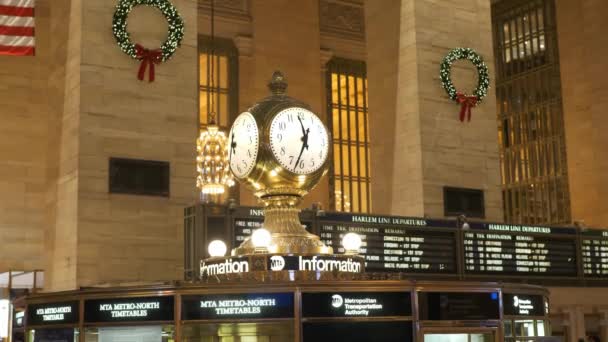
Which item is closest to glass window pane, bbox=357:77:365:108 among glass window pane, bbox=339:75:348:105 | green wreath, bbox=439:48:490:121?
glass window pane, bbox=339:75:348:105

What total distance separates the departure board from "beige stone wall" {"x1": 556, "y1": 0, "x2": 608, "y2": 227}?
587cm

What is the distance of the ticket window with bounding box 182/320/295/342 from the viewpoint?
208 inches

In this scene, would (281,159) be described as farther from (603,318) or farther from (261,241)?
(603,318)

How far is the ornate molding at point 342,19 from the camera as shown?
24.9 meters

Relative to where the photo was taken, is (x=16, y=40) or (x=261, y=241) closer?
(x=261, y=241)

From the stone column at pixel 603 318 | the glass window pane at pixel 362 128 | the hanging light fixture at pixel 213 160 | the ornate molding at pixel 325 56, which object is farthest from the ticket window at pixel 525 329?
the glass window pane at pixel 362 128

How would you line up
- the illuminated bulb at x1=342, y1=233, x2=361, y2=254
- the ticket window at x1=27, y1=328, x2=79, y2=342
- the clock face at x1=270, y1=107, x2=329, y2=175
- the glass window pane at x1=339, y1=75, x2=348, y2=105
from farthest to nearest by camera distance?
the glass window pane at x1=339, y1=75, x2=348, y2=105 → the illuminated bulb at x1=342, y1=233, x2=361, y2=254 → the clock face at x1=270, y1=107, x2=329, y2=175 → the ticket window at x1=27, y1=328, x2=79, y2=342

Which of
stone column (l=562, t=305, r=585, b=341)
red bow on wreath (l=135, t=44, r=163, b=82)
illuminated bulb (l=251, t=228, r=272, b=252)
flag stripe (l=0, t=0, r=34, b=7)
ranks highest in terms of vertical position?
flag stripe (l=0, t=0, r=34, b=7)

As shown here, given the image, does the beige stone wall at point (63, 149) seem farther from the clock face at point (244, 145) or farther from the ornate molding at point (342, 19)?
the ornate molding at point (342, 19)

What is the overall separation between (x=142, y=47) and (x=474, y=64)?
19.1 feet

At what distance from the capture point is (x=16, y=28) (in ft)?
40.7

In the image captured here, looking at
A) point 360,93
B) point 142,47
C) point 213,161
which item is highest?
point 360,93

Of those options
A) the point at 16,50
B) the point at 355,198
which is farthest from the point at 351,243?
the point at 355,198

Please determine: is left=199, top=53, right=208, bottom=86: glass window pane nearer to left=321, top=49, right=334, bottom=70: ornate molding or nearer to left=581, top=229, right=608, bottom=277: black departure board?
left=321, top=49, right=334, bottom=70: ornate molding
